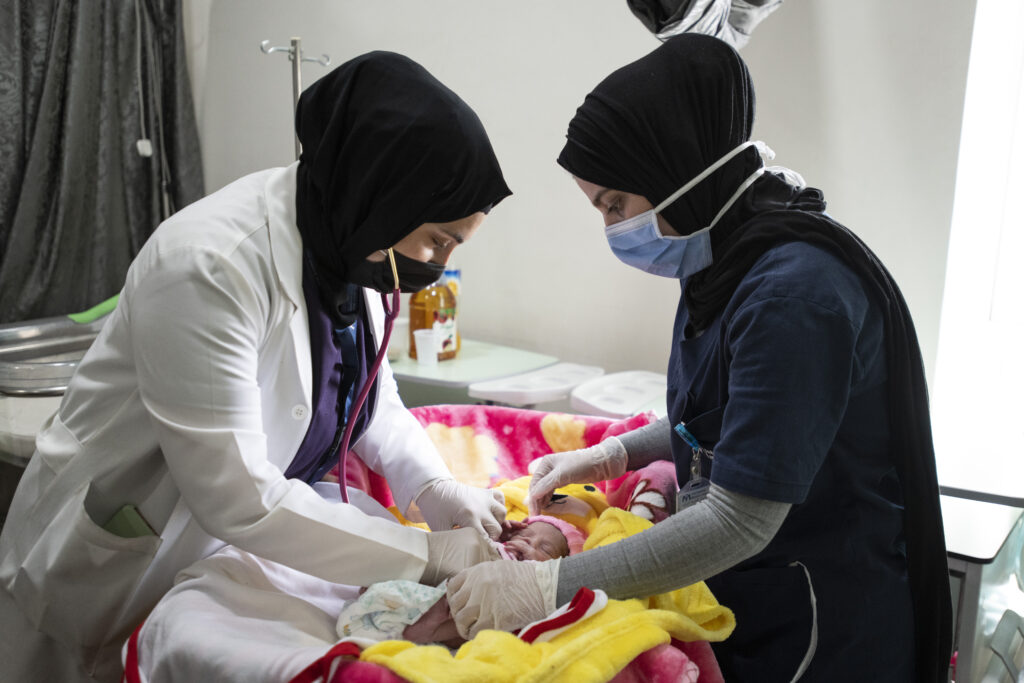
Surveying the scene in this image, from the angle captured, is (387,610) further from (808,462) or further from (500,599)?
(808,462)

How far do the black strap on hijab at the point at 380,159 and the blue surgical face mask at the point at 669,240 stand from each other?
0.25m

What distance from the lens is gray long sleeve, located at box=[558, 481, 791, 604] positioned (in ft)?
3.19

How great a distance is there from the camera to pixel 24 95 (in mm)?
3109

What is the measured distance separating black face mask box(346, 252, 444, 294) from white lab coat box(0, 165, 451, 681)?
0.11m

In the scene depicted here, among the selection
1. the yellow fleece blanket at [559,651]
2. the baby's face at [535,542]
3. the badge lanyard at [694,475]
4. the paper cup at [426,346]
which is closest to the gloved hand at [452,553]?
the baby's face at [535,542]

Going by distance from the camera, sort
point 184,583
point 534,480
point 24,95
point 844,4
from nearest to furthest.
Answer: point 184,583 → point 534,480 → point 844,4 → point 24,95

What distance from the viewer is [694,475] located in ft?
3.89

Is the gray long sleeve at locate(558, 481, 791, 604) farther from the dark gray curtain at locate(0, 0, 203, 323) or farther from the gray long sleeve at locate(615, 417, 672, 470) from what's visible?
the dark gray curtain at locate(0, 0, 203, 323)

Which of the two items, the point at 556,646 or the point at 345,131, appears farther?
the point at 345,131

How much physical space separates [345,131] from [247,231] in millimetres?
219

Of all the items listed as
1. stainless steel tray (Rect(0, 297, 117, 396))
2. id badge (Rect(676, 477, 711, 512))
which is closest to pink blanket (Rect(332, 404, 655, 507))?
id badge (Rect(676, 477, 711, 512))

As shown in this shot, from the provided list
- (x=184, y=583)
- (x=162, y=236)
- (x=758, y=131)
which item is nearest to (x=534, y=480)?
(x=184, y=583)

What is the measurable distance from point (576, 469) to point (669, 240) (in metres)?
0.52

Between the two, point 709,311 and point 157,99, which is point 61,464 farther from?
point 157,99
